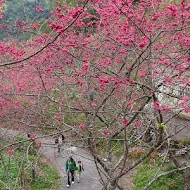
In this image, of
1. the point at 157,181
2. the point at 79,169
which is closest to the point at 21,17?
the point at 79,169

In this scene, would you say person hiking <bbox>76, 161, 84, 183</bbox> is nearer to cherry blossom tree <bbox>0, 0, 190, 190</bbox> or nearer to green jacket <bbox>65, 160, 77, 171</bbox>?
green jacket <bbox>65, 160, 77, 171</bbox>

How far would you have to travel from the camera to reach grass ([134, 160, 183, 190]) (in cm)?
1386

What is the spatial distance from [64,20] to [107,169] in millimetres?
3132

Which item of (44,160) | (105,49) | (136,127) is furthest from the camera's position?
(44,160)

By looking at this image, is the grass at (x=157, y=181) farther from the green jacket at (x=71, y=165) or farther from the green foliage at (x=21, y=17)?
the green foliage at (x=21, y=17)

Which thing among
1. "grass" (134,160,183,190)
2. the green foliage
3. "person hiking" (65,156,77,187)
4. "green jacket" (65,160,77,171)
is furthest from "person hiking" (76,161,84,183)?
the green foliage

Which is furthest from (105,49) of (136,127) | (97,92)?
(136,127)

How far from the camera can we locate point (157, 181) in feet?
46.6

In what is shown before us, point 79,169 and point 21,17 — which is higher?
point 21,17

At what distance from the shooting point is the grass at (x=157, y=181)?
1386 cm

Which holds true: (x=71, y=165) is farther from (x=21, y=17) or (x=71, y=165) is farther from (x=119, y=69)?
(x=119, y=69)

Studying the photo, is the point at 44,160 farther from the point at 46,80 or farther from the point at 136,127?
the point at 136,127

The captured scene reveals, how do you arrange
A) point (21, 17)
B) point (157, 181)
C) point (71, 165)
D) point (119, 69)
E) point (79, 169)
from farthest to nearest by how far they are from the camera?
point (79, 169) < point (71, 165) < point (157, 181) < point (21, 17) < point (119, 69)

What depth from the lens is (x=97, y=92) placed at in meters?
10.8
